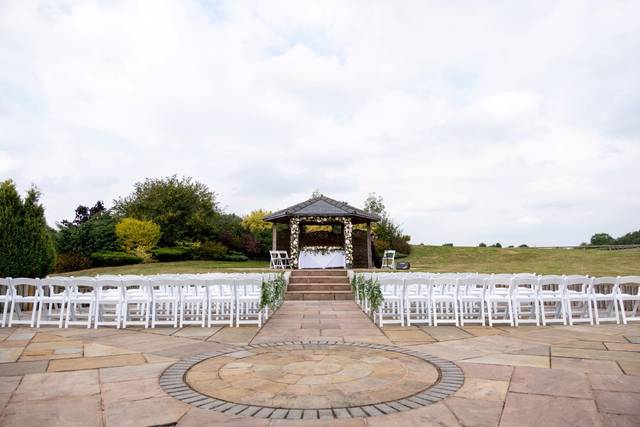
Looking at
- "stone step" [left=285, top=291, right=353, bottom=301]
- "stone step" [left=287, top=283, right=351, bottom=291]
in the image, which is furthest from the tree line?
"stone step" [left=285, top=291, right=353, bottom=301]

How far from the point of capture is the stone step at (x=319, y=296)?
12.5m

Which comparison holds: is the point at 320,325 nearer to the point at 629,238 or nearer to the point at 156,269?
the point at 156,269

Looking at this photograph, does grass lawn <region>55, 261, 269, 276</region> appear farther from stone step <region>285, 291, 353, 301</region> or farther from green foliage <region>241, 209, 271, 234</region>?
green foliage <region>241, 209, 271, 234</region>

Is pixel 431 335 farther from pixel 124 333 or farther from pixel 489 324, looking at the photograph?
pixel 124 333

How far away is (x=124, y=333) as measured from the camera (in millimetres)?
6742

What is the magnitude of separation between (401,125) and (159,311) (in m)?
10.1

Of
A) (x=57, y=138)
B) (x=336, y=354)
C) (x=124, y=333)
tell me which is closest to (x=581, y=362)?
(x=336, y=354)

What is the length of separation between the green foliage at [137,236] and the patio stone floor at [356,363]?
57.9ft

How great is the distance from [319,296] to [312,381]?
8797 mm

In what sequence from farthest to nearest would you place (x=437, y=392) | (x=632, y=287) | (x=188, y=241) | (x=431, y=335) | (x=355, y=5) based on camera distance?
(x=188, y=241), (x=632, y=287), (x=355, y=5), (x=431, y=335), (x=437, y=392)

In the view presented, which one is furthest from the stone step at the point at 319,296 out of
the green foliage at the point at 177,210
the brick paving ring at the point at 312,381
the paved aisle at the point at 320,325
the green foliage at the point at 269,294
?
the green foliage at the point at 177,210

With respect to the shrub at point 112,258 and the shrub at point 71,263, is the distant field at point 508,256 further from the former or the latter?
the shrub at point 71,263

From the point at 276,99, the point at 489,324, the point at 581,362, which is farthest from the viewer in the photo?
the point at 276,99

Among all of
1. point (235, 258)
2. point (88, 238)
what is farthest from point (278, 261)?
point (88, 238)
